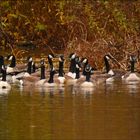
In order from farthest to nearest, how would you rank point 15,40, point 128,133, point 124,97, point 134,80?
point 15,40, point 134,80, point 124,97, point 128,133

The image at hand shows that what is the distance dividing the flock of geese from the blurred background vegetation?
808 millimetres

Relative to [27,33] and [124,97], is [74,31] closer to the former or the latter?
[27,33]

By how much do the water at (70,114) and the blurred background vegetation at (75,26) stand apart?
5.66 metres

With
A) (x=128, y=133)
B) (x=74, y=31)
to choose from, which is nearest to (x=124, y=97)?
(x=128, y=133)

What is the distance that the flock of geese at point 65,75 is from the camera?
27.3 m

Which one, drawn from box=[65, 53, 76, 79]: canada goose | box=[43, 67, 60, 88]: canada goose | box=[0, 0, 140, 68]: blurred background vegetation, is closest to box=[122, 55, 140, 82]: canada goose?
box=[65, 53, 76, 79]: canada goose

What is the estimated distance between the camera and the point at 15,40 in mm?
43969

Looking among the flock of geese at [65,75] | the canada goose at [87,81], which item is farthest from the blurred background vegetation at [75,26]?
the canada goose at [87,81]

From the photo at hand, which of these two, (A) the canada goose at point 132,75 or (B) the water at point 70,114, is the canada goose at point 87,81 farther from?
(A) the canada goose at point 132,75

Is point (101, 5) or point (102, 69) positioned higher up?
point (101, 5)

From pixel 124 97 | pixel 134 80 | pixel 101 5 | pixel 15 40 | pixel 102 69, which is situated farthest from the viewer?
pixel 15 40

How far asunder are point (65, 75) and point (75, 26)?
7.67 m

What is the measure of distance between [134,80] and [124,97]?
4966 mm

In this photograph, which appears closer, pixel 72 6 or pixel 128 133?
pixel 128 133
